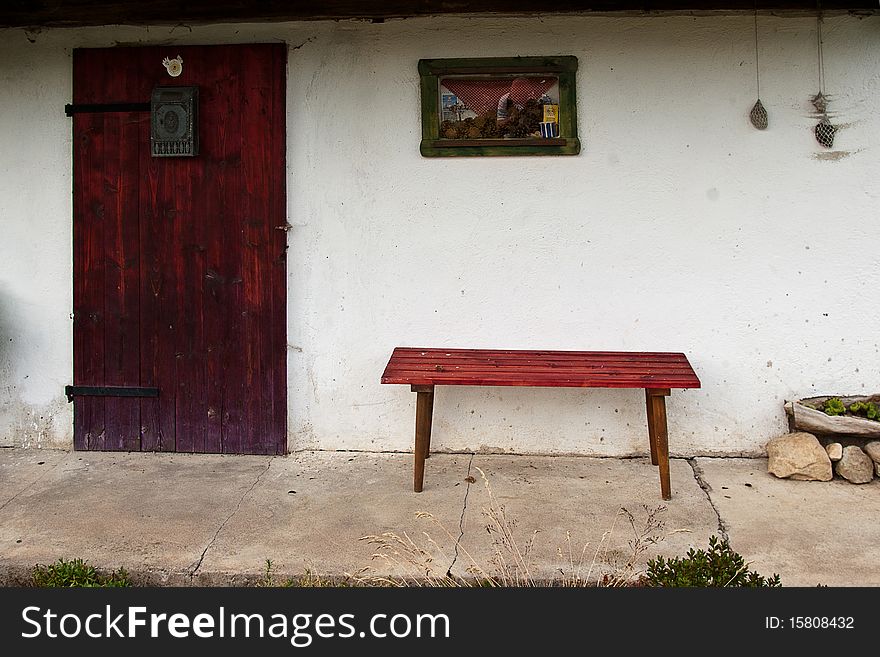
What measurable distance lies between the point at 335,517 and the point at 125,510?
986 mm

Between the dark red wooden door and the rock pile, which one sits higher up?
the dark red wooden door

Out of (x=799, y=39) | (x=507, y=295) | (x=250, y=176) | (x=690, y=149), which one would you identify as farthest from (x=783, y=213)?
(x=250, y=176)

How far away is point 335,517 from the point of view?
3.82 meters

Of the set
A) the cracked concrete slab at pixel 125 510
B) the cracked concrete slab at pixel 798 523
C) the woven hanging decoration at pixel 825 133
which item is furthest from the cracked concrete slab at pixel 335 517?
the woven hanging decoration at pixel 825 133

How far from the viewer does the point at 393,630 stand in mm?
2557

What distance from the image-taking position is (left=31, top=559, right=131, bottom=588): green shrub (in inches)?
125

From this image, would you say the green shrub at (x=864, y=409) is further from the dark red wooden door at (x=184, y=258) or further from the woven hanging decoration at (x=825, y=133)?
the dark red wooden door at (x=184, y=258)

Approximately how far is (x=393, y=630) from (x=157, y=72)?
3.45m

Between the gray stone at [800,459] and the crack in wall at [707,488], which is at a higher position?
the gray stone at [800,459]

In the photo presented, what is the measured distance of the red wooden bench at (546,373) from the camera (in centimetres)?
396

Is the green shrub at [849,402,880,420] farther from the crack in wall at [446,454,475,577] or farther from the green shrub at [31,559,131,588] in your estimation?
the green shrub at [31,559,131,588]

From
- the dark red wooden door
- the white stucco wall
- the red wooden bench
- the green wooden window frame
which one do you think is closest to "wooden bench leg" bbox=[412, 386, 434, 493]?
the red wooden bench

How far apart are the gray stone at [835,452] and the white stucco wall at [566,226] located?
31 cm

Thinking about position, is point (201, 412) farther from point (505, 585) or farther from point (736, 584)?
point (736, 584)
